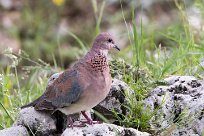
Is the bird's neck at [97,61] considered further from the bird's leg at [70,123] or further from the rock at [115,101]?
the bird's leg at [70,123]

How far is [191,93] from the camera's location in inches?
174

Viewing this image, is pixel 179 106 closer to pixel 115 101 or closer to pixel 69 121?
pixel 115 101

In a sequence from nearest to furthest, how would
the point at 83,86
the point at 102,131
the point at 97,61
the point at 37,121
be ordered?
the point at 102,131, the point at 83,86, the point at 97,61, the point at 37,121

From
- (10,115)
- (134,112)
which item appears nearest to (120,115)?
(134,112)

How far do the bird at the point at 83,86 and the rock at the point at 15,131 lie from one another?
20 cm

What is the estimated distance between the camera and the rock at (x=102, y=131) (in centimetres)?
400

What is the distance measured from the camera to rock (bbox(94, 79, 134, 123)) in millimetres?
4469

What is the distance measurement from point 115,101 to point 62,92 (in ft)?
1.35

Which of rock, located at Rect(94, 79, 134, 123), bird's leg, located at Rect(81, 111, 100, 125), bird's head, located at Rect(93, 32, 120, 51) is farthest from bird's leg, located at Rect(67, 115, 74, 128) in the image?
bird's head, located at Rect(93, 32, 120, 51)

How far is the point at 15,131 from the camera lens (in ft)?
14.1

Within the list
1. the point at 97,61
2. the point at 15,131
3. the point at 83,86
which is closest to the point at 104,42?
the point at 97,61

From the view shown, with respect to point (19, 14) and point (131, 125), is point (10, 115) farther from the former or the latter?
point (19, 14)

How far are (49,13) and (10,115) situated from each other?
6.06 metres

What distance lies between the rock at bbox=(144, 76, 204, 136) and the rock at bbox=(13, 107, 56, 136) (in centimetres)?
72
